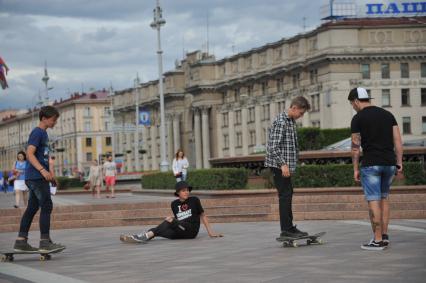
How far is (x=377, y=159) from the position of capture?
1144 cm

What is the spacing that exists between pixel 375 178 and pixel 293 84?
8291 centimetres

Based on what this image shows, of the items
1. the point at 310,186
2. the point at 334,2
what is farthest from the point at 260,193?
the point at 334,2

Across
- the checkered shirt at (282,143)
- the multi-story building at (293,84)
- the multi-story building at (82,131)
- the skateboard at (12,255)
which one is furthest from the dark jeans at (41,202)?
the multi-story building at (82,131)

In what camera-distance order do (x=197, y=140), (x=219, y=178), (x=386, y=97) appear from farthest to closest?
(x=197, y=140) < (x=386, y=97) < (x=219, y=178)

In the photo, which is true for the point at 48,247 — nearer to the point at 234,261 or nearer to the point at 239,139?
the point at 234,261

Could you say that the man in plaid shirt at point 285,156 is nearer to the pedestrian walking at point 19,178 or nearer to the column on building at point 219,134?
the pedestrian walking at point 19,178

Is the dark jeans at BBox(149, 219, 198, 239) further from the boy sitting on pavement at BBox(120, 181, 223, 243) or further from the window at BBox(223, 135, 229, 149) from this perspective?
the window at BBox(223, 135, 229, 149)

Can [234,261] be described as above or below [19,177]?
below

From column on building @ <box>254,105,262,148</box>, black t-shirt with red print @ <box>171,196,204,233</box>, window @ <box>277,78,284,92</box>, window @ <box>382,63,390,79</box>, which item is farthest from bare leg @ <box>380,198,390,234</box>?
column on building @ <box>254,105,262,148</box>

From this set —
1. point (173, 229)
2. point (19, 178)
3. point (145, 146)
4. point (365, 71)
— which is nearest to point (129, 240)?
point (173, 229)

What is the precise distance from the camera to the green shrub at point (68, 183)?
5269cm

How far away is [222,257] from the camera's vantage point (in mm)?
11570

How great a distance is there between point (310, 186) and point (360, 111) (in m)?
13.2

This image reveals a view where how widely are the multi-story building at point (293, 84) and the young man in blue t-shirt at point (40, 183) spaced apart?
6131 centimetres
